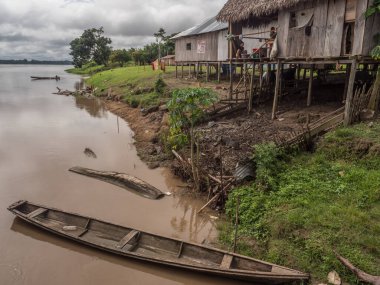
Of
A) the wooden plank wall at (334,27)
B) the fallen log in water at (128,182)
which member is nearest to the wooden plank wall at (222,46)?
the wooden plank wall at (334,27)

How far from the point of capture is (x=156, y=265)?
6.70 metres

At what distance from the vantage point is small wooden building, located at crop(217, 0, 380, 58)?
9.77 meters

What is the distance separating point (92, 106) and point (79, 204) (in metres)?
18.6

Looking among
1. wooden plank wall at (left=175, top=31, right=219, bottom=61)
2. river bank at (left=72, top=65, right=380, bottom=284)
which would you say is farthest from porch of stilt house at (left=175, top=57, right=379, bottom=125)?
wooden plank wall at (left=175, top=31, right=219, bottom=61)

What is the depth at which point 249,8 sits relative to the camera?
42.5ft

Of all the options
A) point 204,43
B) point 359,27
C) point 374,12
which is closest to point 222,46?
point 204,43

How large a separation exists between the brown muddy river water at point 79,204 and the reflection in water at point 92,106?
13.2 ft

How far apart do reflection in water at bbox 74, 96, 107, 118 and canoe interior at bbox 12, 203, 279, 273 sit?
1509 cm

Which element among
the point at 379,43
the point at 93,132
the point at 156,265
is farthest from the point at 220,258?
the point at 93,132

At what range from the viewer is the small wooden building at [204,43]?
21.2 meters

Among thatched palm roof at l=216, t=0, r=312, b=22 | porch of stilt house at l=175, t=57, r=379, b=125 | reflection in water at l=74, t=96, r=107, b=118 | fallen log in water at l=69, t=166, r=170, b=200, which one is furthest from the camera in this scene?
reflection in water at l=74, t=96, r=107, b=118

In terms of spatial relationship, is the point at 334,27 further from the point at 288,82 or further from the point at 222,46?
the point at 222,46

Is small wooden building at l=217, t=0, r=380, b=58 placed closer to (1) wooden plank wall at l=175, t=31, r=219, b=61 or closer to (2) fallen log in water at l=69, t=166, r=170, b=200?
(2) fallen log in water at l=69, t=166, r=170, b=200

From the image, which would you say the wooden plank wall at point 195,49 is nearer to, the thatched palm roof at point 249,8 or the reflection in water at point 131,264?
the thatched palm roof at point 249,8
